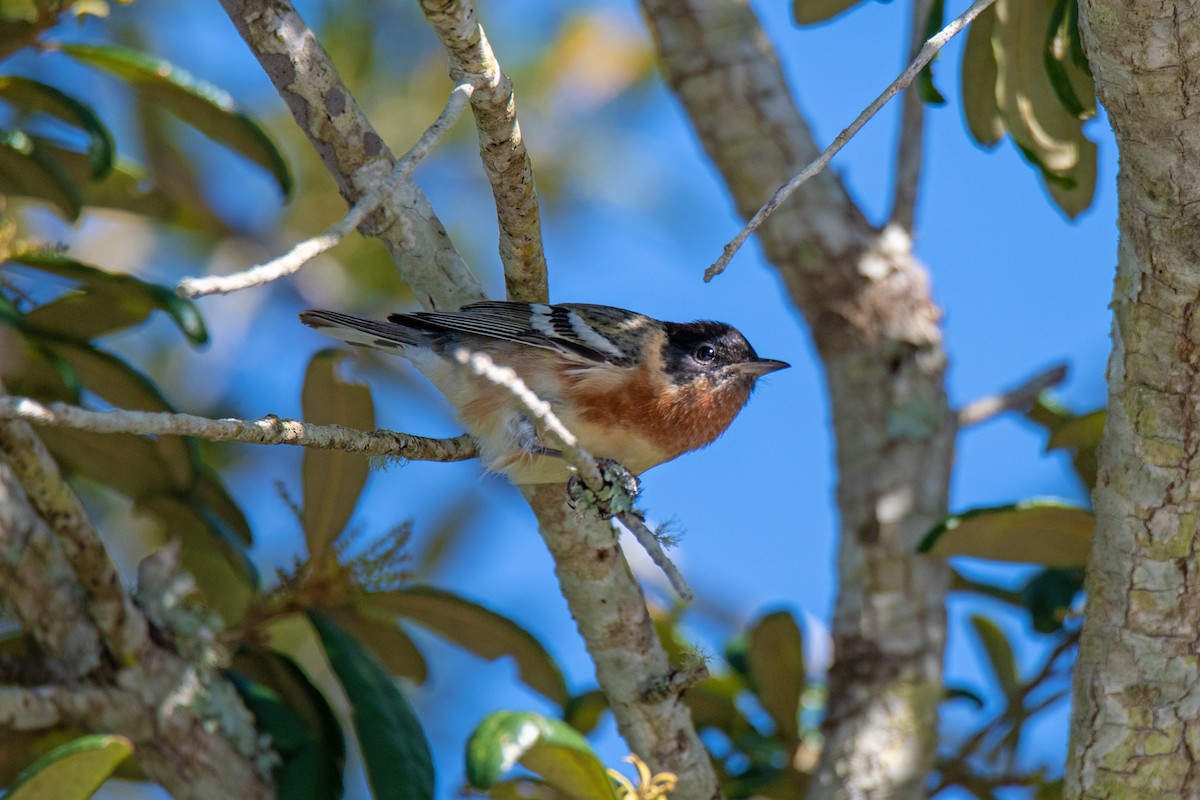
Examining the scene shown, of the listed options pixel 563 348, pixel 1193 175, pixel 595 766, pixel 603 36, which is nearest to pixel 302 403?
pixel 563 348

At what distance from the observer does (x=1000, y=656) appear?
4.02m

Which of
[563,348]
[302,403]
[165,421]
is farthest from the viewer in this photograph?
[563,348]

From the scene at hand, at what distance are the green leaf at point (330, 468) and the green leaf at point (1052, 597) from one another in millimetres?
2051

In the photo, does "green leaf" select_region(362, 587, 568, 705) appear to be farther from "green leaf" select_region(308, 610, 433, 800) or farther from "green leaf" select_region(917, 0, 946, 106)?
"green leaf" select_region(917, 0, 946, 106)

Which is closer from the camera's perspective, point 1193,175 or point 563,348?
point 1193,175

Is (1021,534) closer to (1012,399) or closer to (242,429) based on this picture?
(1012,399)

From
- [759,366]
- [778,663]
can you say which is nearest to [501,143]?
[759,366]

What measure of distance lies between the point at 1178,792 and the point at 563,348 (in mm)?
1892

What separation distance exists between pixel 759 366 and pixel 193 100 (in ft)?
6.18

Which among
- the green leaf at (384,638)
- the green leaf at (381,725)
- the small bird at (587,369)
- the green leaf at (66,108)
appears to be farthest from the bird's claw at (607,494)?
the green leaf at (66,108)

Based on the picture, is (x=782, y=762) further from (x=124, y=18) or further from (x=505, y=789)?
(x=124, y=18)

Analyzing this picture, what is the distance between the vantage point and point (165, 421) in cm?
185

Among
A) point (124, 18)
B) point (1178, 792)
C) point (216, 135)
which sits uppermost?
point (124, 18)

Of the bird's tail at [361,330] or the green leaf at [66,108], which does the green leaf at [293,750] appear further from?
the green leaf at [66,108]
